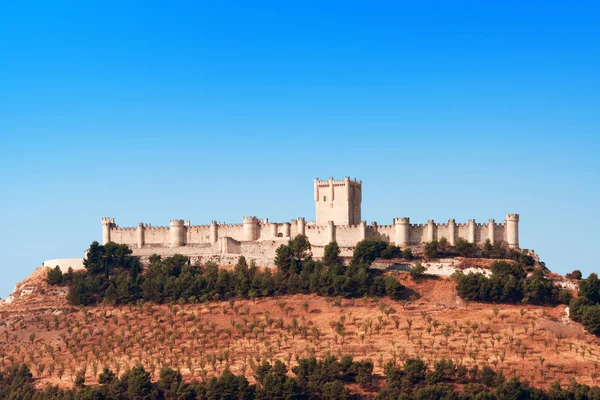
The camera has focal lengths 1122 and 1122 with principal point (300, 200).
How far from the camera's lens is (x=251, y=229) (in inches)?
3738

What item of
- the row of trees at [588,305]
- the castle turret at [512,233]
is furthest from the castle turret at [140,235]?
the row of trees at [588,305]

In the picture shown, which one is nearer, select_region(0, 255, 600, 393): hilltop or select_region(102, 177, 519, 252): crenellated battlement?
select_region(0, 255, 600, 393): hilltop

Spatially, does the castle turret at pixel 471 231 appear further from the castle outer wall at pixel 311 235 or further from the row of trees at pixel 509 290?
the row of trees at pixel 509 290

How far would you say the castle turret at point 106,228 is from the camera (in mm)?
99569

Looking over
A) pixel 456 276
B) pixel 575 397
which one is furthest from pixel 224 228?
pixel 575 397

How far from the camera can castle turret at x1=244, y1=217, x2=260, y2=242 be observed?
94938 millimetres

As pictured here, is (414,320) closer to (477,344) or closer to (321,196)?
(477,344)

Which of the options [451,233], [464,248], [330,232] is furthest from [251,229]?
[464,248]

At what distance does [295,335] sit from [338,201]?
2040cm

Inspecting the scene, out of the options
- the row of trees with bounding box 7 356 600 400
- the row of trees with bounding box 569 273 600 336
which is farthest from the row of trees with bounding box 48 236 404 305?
the row of trees with bounding box 7 356 600 400

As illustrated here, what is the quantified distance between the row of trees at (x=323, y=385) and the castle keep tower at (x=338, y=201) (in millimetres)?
26393

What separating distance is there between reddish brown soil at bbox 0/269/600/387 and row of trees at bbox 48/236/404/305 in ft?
3.72

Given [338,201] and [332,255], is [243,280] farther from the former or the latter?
[338,201]

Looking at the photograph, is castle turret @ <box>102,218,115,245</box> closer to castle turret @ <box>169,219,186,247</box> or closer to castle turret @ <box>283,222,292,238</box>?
castle turret @ <box>169,219,186,247</box>
